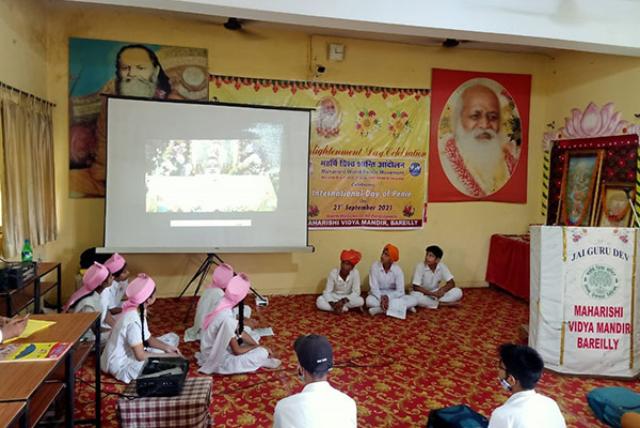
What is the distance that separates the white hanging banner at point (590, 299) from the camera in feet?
11.1

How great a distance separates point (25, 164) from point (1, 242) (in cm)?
69

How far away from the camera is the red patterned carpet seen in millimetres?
2906

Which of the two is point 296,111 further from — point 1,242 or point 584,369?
point 584,369

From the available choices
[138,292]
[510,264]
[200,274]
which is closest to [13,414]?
[138,292]

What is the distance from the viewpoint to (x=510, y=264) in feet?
18.5

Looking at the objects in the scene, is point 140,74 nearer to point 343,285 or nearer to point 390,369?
point 343,285

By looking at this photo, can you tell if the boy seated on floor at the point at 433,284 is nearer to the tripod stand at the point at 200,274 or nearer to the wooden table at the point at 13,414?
the tripod stand at the point at 200,274

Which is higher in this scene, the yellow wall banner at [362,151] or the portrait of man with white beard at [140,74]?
the portrait of man with white beard at [140,74]

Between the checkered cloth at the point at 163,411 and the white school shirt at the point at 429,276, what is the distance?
11.0ft

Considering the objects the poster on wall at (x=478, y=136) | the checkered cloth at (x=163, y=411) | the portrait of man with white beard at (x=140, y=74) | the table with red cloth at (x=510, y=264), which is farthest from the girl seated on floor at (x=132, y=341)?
the table with red cloth at (x=510, y=264)

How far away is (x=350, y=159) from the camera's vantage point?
5.60m

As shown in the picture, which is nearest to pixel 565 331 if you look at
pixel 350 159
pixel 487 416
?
pixel 487 416

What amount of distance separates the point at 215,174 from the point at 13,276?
7.15 ft

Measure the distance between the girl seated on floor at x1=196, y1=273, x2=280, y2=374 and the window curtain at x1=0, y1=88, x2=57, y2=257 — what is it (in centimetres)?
178
